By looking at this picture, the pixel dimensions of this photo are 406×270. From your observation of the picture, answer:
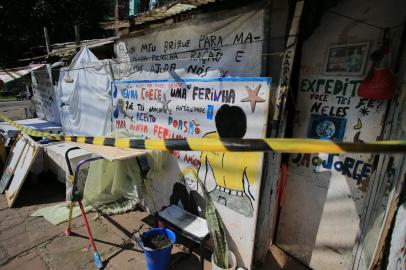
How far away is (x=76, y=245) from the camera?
370 cm

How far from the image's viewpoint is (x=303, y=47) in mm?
2756

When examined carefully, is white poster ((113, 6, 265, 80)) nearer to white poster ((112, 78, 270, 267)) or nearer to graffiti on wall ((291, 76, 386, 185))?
white poster ((112, 78, 270, 267))

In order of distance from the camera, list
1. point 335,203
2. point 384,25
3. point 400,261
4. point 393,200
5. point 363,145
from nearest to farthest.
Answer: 1. point 363,145
2. point 400,261
3. point 393,200
4. point 384,25
5. point 335,203

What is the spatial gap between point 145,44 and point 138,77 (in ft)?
2.02

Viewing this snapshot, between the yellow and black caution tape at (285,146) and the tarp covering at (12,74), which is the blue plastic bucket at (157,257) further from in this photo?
the tarp covering at (12,74)

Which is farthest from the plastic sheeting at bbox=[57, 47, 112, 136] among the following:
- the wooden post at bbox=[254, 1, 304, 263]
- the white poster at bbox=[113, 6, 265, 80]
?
the wooden post at bbox=[254, 1, 304, 263]

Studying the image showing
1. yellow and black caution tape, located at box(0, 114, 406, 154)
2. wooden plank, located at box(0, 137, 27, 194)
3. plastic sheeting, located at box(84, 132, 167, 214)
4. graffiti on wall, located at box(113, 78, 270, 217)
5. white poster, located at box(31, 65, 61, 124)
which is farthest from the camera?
white poster, located at box(31, 65, 61, 124)

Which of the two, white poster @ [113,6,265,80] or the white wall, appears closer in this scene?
the white wall

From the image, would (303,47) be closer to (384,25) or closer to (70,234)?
(384,25)

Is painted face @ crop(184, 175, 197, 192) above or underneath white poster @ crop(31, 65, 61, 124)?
underneath

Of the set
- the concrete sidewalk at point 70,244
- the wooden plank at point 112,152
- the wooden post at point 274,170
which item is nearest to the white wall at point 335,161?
the wooden post at point 274,170

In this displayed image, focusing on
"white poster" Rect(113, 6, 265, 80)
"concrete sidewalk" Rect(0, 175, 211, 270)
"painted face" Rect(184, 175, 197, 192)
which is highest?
"white poster" Rect(113, 6, 265, 80)

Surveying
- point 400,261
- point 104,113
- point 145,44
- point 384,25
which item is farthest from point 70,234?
point 384,25

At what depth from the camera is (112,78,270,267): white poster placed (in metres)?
2.85
